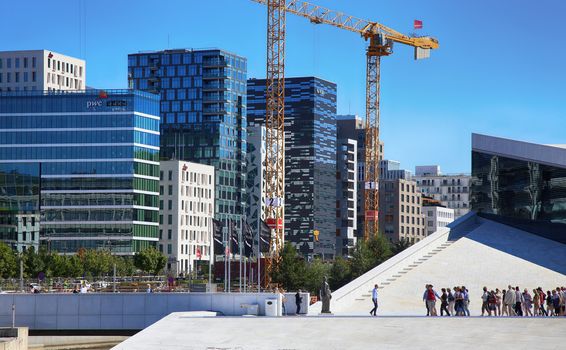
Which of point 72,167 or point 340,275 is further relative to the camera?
point 72,167

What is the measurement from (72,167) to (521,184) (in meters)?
81.5

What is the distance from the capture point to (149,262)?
13762 cm

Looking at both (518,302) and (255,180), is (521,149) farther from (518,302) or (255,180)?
(255,180)

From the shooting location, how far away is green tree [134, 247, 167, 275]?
138m

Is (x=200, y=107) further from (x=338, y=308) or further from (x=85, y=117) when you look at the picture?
(x=338, y=308)

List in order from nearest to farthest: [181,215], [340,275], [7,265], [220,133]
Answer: [340,275], [7,265], [181,215], [220,133]

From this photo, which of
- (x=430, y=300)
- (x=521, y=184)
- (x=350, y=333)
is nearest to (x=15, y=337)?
(x=350, y=333)

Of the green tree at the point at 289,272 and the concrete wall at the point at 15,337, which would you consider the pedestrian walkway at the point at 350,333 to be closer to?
the concrete wall at the point at 15,337

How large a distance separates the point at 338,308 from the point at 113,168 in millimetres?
95921

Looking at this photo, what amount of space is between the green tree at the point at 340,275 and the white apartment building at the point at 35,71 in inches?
3244

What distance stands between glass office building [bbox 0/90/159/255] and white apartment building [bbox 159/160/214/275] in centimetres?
1105

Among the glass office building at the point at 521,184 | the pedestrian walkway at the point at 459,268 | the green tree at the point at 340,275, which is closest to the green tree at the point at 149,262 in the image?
the green tree at the point at 340,275

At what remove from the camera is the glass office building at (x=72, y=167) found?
151 metres

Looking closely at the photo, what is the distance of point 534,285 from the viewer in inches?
2569
